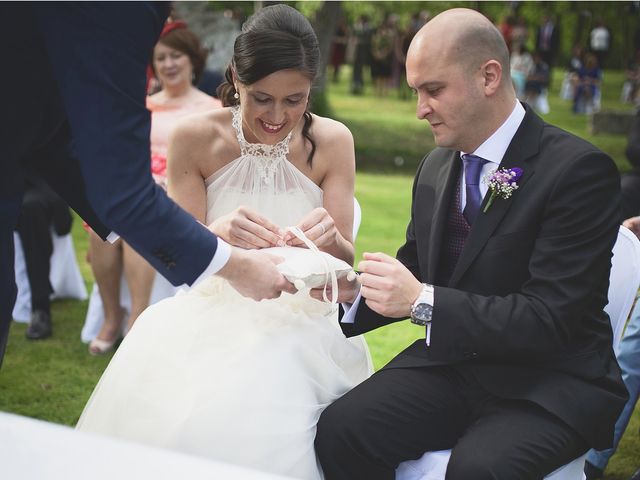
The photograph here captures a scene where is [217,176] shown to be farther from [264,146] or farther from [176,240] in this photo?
[176,240]

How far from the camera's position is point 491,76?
263cm

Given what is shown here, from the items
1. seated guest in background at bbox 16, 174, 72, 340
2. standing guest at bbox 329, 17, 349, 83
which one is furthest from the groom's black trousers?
standing guest at bbox 329, 17, 349, 83

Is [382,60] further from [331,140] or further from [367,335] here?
[331,140]

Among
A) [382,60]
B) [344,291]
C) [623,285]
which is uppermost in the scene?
[623,285]

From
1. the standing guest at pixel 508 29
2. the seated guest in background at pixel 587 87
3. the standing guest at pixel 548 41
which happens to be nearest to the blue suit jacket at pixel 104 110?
the seated guest in background at pixel 587 87

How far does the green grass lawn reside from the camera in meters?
4.26

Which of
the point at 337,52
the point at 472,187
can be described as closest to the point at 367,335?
A: the point at 472,187

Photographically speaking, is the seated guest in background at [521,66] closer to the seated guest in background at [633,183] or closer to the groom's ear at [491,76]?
the seated guest in background at [633,183]

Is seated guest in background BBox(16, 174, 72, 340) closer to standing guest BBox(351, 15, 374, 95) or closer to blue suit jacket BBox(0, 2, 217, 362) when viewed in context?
blue suit jacket BBox(0, 2, 217, 362)

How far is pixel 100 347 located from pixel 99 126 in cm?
342

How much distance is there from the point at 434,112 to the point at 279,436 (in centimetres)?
117

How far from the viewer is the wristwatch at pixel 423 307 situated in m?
2.49

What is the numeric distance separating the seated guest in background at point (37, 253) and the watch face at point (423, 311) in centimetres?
359

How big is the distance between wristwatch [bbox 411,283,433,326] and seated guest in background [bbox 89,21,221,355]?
2.57 meters
